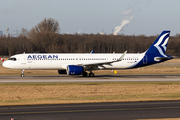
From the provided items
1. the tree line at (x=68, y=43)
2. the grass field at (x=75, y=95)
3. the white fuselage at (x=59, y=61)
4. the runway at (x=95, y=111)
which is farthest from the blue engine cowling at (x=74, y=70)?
the tree line at (x=68, y=43)

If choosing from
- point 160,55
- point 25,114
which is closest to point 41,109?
point 25,114

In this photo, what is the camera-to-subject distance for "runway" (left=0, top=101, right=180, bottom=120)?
49.7ft

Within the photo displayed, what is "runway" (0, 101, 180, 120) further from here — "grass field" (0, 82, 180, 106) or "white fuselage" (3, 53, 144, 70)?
"white fuselage" (3, 53, 144, 70)

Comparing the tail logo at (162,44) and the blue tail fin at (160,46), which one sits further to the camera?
the tail logo at (162,44)

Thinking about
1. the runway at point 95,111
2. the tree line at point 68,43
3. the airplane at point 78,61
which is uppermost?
the tree line at point 68,43

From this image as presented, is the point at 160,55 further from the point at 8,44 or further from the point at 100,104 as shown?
the point at 8,44

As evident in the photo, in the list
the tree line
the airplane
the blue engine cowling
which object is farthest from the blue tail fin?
the tree line

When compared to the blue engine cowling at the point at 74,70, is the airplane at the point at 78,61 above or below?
above

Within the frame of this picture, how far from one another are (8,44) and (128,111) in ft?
374

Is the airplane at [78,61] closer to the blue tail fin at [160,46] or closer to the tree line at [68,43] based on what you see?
the blue tail fin at [160,46]

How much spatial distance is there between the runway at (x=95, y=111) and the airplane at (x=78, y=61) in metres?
20.8

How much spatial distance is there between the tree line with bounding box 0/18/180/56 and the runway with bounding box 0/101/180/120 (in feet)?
326

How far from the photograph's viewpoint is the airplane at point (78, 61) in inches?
1602

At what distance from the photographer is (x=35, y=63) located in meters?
41.0
